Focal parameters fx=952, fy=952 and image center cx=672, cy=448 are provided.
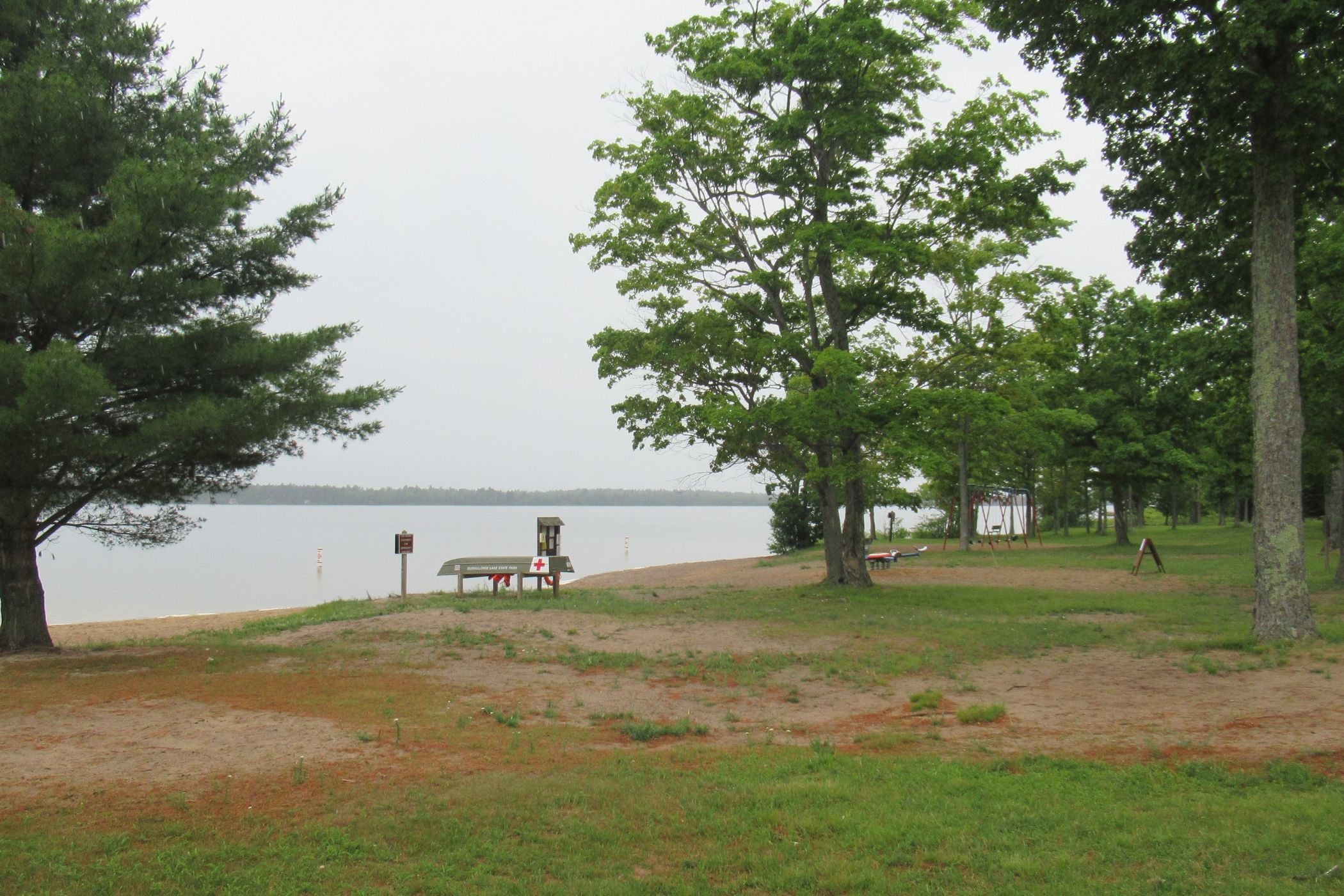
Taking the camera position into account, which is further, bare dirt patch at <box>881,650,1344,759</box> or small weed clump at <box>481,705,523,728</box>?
small weed clump at <box>481,705,523,728</box>

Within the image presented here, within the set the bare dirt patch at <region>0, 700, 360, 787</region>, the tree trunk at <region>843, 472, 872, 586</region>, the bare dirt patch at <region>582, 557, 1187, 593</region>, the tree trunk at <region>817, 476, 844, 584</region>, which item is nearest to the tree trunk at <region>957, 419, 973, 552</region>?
the bare dirt patch at <region>582, 557, 1187, 593</region>

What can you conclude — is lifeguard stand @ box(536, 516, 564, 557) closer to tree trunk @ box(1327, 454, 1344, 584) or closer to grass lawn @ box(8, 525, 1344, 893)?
grass lawn @ box(8, 525, 1344, 893)

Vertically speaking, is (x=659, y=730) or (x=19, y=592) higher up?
(x=19, y=592)

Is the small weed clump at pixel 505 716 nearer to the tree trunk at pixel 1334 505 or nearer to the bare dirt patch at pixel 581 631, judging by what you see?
the bare dirt patch at pixel 581 631

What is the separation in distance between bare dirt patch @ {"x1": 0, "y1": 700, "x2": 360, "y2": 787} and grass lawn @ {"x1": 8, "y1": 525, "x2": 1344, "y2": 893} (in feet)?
0.13

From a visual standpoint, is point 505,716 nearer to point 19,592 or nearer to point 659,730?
point 659,730

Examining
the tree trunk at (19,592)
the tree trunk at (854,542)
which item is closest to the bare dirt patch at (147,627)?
the tree trunk at (19,592)

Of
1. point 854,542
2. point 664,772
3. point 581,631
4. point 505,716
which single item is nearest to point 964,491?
point 854,542

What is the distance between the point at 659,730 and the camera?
7.71 m

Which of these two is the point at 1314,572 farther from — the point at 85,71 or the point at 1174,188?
the point at 85,71

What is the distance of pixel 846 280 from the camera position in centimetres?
2048

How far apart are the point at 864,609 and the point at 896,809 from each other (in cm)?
1117

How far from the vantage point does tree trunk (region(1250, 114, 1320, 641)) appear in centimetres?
1114

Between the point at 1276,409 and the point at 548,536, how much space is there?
15423 mm
